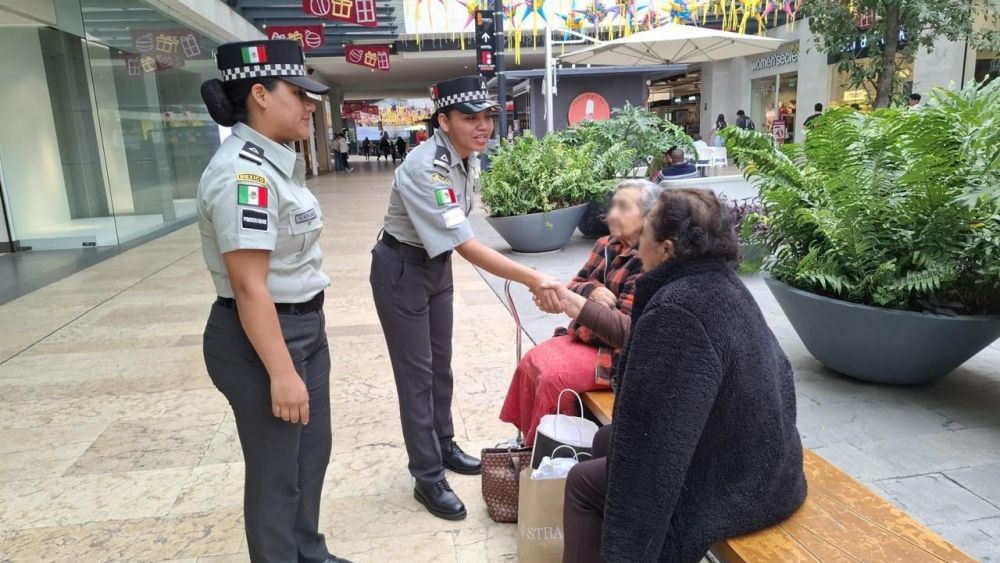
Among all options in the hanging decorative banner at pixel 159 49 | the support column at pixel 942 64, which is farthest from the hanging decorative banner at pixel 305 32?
the support column at pixel 942 64

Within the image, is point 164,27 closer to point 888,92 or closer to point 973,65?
point 888,92

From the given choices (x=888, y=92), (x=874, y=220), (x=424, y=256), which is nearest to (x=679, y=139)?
(x=888, y=92)

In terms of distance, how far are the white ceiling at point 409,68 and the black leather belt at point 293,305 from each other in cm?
2077

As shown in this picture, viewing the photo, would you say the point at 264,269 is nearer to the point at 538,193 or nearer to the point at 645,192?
the point at 645,192

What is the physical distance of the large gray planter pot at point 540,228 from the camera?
291 inches

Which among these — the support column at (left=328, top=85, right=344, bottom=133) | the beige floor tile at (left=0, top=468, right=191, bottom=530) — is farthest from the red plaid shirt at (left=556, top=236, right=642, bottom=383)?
the support column at (left=328, top=85, right=344, bottom=133)

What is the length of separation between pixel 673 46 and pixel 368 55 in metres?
9.59

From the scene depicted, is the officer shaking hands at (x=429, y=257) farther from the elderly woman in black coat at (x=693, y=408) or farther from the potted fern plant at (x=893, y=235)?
the potted fern plant at (x=893, y=235)

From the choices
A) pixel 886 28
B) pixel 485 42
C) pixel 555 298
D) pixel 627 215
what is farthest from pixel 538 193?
pixel 485 42

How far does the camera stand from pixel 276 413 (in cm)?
182

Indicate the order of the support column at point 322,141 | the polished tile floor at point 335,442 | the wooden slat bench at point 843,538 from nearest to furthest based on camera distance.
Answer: the wooden slat bench at point 843,538
the polished tile floor at point 335,442
the support column at point 322,141

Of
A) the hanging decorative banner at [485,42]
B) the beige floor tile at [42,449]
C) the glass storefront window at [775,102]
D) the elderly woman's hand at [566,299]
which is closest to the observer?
the elderly woman's hand at [566,299]

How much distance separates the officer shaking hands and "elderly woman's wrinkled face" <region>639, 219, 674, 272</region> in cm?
72

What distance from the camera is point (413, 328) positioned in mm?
2633
